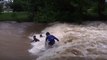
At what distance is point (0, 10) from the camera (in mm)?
36281

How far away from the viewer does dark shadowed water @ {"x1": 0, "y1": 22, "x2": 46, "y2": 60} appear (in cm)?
1791

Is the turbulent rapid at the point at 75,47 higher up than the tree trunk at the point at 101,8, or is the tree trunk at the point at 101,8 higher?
the turbulent rapid at the point at 75,47

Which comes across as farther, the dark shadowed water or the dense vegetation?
the dense vegetation

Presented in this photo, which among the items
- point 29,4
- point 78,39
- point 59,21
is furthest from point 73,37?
point 29,4

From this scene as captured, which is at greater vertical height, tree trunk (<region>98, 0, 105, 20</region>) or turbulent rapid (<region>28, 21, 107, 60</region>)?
turbulent rapid (<region>28, 21, 107, 60</region>)

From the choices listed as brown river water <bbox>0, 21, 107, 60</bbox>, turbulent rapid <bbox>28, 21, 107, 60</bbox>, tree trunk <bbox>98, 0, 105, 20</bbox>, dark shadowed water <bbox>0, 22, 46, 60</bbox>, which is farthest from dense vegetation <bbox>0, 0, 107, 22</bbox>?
turbulent rapid <bbox>28, 21, 107, 60</bbox>

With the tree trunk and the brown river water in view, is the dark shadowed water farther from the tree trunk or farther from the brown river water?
the tree trunk

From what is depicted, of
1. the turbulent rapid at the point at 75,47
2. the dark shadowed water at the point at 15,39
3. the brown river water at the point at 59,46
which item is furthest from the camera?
the dark shadowed water at the point at 15,39

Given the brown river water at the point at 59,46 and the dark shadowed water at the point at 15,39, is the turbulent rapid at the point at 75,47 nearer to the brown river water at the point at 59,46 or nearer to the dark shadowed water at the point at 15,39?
the brown river water at the point at 59,46

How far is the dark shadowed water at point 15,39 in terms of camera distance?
17.9 meters

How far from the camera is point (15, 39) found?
77.8 ft

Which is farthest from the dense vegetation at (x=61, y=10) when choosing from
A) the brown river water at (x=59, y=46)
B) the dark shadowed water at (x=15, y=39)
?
the brown river water at (x=59, y=46)

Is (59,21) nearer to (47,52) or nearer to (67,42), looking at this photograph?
(67,42)

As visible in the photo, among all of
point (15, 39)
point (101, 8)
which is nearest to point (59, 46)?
point (15, 39)
